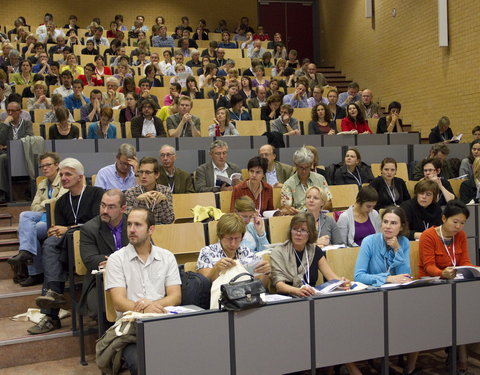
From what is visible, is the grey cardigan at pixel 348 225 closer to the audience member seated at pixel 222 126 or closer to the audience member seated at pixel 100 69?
the audience member seated at pixel 222 126

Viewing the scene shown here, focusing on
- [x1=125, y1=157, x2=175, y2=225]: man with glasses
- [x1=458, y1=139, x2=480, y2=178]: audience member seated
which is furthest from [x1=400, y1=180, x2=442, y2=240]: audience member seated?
[x1=125, y1=157, x2=175, y2=225]: man with glasses

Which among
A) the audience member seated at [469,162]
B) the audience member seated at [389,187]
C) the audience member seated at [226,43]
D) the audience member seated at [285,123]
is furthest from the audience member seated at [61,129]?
the audience member seated at [226,43]

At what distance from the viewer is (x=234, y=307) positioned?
8.98 feet

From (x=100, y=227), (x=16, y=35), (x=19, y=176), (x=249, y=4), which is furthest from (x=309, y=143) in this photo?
(x=249, y=4)

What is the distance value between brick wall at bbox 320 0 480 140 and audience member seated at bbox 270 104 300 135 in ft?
9.05

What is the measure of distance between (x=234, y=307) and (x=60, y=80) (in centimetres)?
645

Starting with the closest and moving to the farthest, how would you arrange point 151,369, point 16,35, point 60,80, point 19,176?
point 151,369 < point 19,176 < point 60,80 < point 16,35

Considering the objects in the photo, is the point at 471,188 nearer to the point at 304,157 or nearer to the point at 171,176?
the point at 304,157

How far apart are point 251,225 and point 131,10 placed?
420 inches

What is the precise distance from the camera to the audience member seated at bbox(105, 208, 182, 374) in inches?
120

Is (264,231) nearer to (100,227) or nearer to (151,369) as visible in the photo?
(100,227)

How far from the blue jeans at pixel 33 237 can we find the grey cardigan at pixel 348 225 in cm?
203

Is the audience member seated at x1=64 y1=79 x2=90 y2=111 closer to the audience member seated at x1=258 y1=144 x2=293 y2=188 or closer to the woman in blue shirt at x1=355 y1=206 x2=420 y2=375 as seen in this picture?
the audience member seated at x1=258 y1=144 x2=293 y2=188

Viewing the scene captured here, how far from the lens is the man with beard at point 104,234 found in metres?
3.45
